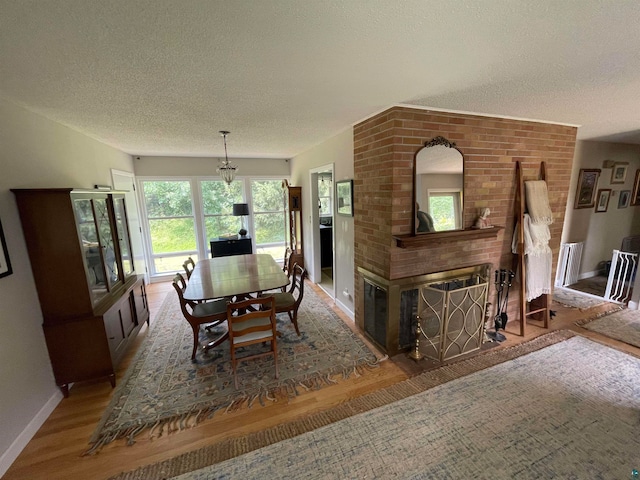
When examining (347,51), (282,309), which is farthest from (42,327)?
(347,51)

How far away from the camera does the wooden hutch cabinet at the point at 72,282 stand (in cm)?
194

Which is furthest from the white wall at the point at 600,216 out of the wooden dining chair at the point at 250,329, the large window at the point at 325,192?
the wooden dining chair at the point at 250,329

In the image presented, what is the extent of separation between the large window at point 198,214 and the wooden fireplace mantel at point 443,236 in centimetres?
370

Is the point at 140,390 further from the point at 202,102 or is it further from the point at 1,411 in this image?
the point at 202,102

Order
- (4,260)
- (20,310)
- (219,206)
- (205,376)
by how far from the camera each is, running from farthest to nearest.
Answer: (219,206) → (205,376) → (20,310) → (4,260)

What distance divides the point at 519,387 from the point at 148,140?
4812 mm

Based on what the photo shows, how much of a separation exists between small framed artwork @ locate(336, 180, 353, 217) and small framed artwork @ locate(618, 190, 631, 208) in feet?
16.7

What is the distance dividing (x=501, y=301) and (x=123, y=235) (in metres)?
4.49

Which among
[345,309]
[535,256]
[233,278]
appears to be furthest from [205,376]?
[535,256]

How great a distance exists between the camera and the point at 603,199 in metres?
4.38

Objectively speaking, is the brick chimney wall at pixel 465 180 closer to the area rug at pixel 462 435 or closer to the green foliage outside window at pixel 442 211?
the green foliage outside window at pixel 442 211

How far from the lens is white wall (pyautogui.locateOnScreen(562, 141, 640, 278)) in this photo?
4105 mm

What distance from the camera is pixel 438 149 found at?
2.40 metres

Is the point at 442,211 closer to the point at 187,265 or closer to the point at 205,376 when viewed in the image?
the point at 205,376
